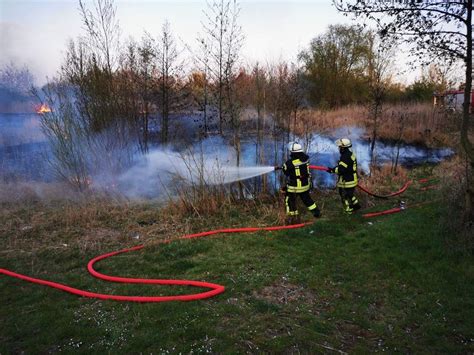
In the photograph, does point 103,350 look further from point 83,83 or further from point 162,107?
point 162,107

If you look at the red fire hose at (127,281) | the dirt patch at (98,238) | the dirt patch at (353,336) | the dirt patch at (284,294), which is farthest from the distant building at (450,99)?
the dirt patch at (98,238)

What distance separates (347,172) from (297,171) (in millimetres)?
1432

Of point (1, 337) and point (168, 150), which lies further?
point (168, 150)

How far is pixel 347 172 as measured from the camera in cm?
749

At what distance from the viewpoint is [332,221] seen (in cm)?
693

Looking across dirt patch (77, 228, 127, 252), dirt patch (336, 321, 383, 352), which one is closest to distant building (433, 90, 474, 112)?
dirt patch (336, 321, 383, 352)

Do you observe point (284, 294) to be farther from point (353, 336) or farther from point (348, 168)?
point (348, 168)

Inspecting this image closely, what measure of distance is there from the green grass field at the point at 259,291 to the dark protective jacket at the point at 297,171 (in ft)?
2.73

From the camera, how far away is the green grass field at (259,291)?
3334mm

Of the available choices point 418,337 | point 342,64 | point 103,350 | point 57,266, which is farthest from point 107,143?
point 342,64

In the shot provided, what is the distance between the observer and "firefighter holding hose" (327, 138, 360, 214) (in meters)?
7.43

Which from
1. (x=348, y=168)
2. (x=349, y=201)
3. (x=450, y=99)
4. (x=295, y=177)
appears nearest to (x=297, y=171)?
(x=295, y=177)

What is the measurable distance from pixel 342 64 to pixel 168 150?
22170mm

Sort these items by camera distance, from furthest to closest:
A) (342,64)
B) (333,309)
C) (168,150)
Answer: (342,64) < (168,150) < (333,309)
